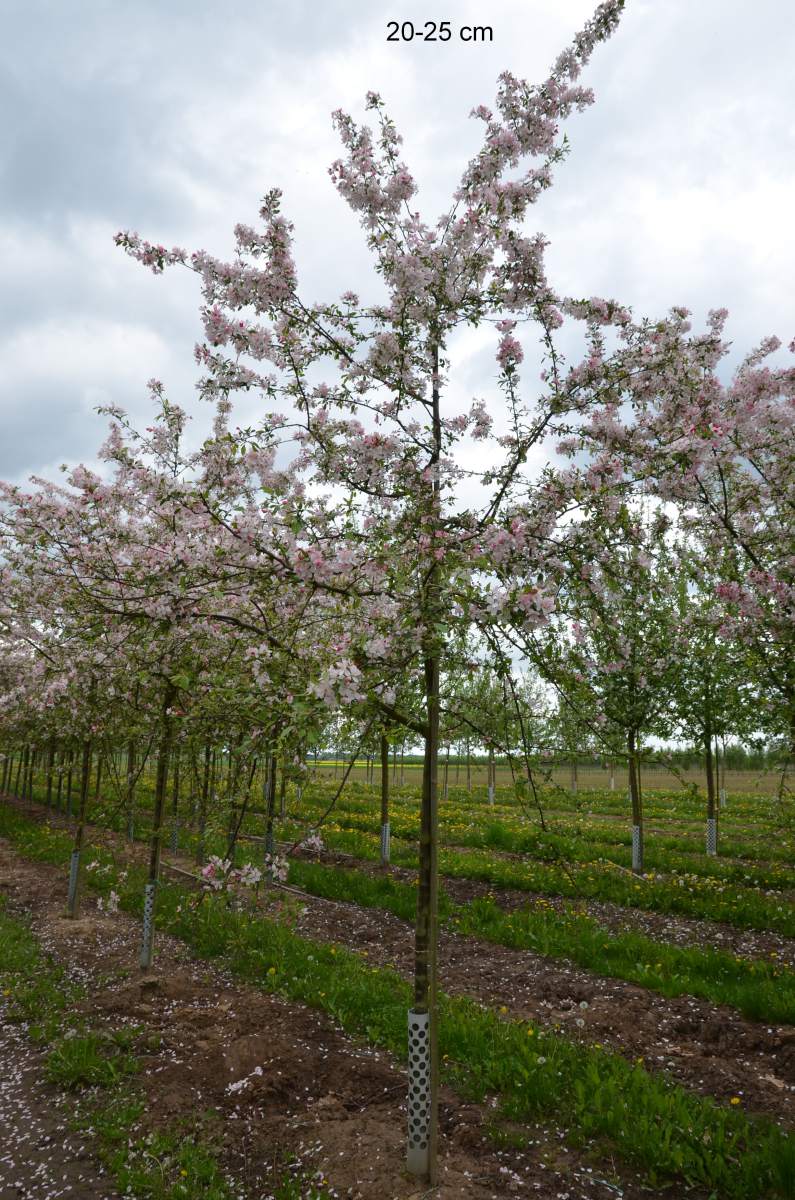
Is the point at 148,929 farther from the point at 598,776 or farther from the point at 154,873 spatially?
the point at 598,776

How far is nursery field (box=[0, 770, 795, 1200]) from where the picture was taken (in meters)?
4.23

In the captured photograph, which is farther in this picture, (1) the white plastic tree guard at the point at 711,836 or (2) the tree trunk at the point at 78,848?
(1) the white plastic tree guard at the point at 711,836

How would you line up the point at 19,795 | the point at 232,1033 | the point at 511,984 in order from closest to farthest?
the point at 232,1033 < the point at 511,984 < the point at 19,795

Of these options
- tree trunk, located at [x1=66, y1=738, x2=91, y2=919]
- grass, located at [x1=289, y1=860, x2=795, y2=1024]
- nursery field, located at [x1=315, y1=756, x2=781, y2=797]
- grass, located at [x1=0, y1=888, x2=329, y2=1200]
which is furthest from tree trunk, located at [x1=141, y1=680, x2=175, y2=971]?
grass, located at [x1=289, y1=860, x2=795, y2=1024]

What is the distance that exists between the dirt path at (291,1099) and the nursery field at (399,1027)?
18 millimetres

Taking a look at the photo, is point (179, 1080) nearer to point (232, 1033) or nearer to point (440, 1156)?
point (232, 1033)

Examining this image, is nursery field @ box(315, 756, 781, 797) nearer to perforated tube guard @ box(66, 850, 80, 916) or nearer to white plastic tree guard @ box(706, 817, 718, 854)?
white plastic tree guard @ box(706, 817, 718, 854)

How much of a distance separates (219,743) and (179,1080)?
3.02 m

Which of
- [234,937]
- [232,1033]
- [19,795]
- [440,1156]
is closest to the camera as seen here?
[440,1156]

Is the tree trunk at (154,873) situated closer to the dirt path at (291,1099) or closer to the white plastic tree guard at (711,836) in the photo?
the dirt path at (291,1099)

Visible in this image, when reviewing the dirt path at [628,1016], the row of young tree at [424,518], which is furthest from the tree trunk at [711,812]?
the row of young tree at [424,518]

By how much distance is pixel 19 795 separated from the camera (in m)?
29.0

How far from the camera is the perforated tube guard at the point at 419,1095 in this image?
4.09 m

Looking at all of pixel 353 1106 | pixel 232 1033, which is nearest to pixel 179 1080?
pixel 232 1033
